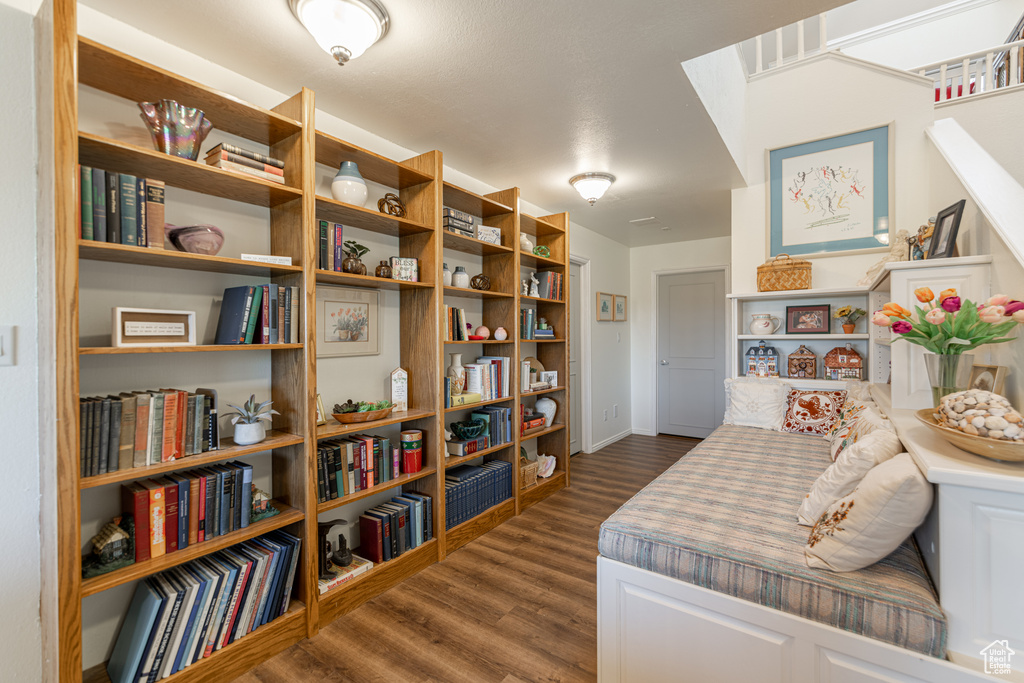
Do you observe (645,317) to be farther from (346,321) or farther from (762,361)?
(346,321)

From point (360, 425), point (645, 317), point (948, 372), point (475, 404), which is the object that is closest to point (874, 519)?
point (948, 372)

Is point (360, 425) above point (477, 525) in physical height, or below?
above

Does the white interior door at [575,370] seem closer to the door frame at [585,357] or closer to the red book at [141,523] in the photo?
the door frame at [585,357]

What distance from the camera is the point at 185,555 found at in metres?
1.48

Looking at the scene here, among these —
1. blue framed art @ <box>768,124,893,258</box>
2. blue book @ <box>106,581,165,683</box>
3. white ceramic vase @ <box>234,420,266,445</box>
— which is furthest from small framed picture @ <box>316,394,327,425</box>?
blue framed art @ <box>768,124,893,258</box>

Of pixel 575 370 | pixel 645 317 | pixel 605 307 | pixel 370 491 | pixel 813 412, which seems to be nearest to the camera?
pixel 370 491

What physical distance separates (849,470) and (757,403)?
1864 millimetres

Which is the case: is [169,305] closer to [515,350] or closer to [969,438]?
[515,350]

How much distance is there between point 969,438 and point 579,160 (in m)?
2.42

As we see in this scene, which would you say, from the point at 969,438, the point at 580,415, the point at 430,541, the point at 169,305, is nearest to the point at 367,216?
the point at 169,305

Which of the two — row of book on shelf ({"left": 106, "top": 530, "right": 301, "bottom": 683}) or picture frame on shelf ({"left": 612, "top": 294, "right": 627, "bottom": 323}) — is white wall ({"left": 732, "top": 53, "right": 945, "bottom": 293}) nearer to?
picture frame on shelf ({"left": 612, "top": 294, "right": 627, "bottom": 323})

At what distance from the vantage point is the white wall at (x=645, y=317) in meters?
5.36

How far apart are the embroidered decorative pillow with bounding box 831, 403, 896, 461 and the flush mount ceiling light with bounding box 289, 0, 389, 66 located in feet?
7.70

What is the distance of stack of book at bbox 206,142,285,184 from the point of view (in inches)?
64.3
